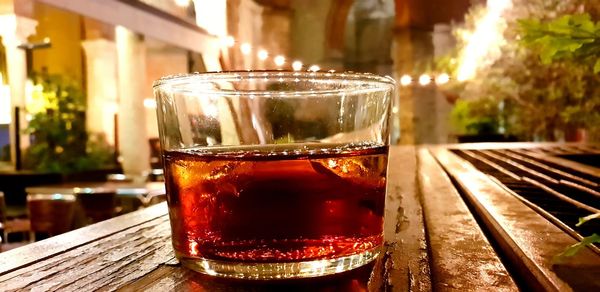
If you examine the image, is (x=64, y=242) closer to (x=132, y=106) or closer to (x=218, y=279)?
(x=218, y=279)

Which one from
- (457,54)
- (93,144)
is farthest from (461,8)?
(93,144)

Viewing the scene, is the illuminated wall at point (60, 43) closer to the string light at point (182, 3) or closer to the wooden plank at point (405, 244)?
the string light at point (182, 3)

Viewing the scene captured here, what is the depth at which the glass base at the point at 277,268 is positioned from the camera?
1.73ft

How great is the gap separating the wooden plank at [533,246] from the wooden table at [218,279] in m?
0.02

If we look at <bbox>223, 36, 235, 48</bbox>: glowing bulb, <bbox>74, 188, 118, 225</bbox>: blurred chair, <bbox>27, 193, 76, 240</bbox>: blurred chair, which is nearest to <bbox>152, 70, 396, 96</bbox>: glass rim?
<bbox>27, 193, 76, 240</bbox>: blurred chair

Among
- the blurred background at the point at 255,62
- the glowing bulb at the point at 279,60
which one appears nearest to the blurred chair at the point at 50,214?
the blurred background at the point at 255,62

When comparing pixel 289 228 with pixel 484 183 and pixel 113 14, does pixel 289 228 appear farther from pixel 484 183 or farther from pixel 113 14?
pixel 113 14

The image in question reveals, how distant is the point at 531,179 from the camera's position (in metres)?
1.39

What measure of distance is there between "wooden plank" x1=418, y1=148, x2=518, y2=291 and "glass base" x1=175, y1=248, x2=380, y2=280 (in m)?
0.09

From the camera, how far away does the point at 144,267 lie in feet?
1.93

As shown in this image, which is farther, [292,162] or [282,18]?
[282,18]

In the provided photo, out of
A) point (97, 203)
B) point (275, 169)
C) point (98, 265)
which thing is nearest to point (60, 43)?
point (97, 203)

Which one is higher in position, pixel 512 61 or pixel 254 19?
pixel 254 19

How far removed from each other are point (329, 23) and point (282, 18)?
4193 mm
